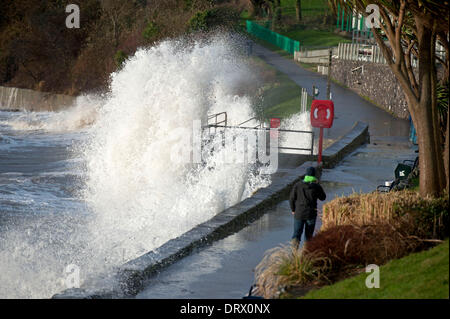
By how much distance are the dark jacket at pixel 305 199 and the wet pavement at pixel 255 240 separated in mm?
930

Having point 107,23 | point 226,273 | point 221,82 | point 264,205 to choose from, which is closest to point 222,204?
point 264,205

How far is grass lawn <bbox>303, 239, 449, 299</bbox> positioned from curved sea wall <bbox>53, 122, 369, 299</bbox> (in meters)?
2.17

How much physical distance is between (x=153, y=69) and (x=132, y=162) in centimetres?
510

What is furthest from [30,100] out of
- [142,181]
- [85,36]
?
[142,181]

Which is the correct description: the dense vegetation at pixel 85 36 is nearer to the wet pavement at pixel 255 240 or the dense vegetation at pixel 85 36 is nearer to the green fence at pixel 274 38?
the green fence at pixel 274 38

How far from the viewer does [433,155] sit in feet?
31.2

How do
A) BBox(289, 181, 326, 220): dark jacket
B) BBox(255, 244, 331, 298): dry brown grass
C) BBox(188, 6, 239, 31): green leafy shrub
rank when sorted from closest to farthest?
BBox(255, 244, 331, 298): dry brown grass, BBox(289, 181, 326, 220): dark jacket, BBox(188, 6, 239, 31): green leafy shrub

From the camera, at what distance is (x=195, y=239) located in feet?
32.8

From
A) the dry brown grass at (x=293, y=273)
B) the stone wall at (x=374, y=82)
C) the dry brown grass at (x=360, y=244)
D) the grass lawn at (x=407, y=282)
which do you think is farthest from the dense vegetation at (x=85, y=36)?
the grass lawn at (x=407, y=282)

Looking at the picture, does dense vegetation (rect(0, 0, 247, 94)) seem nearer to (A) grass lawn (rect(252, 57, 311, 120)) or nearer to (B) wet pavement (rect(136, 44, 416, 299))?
(A) grass lawn (rect(252, 57, 311, 120))

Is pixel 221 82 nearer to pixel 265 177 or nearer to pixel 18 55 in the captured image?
pixel 265 177

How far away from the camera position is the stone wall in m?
29.0

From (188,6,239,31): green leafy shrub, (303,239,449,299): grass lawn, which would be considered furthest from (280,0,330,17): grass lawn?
(303,239,449,299): grass lawn

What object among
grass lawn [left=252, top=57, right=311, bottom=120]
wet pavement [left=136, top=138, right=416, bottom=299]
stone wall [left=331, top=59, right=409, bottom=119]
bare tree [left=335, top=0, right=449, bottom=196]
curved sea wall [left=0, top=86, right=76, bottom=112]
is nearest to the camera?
wet pavement [left=136, top=138, right=416, bottom=299]
